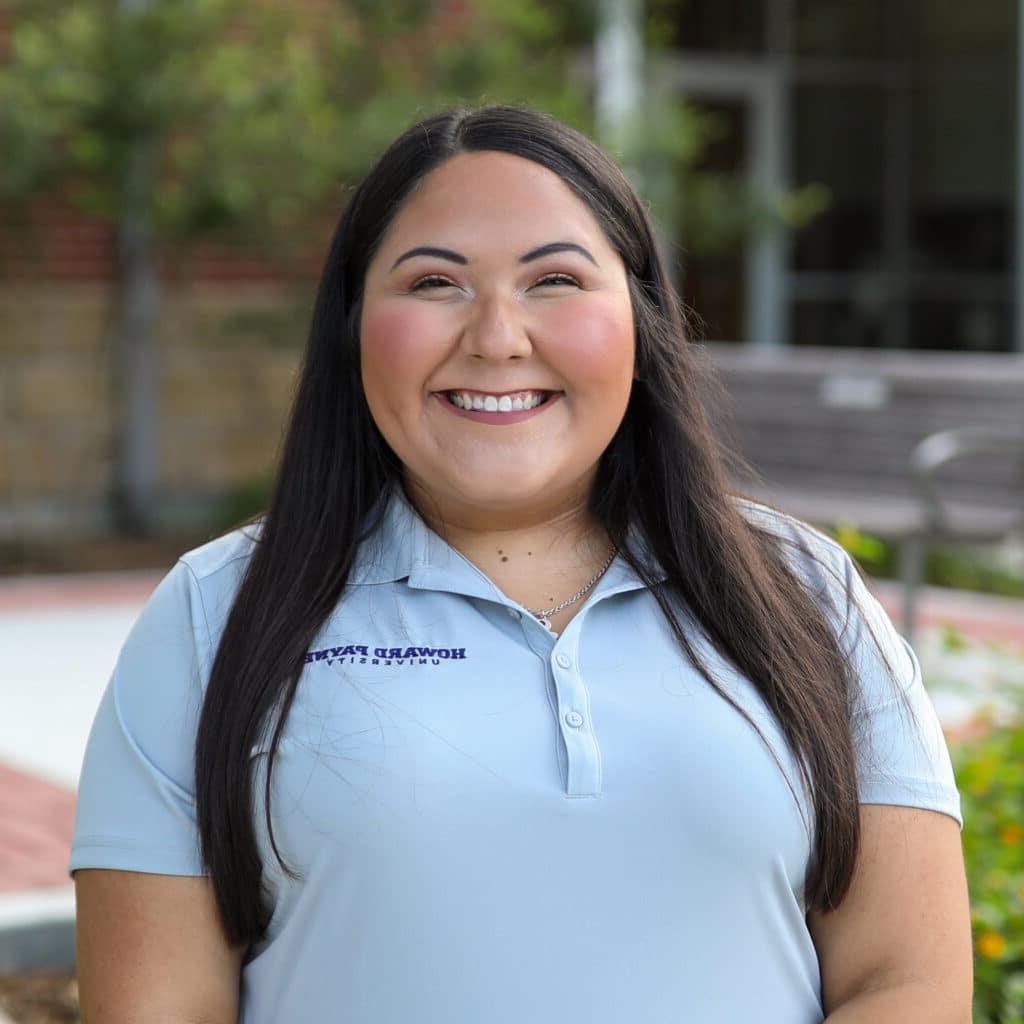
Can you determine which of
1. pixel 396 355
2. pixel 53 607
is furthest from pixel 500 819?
pixel 53 607

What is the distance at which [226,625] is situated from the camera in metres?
1.97

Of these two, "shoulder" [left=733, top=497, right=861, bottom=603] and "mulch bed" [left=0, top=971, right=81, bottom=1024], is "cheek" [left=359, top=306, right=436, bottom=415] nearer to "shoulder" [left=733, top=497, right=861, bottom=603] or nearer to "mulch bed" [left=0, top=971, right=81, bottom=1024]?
"shoulder" [left=733, top=497, right=861, bottom=603]

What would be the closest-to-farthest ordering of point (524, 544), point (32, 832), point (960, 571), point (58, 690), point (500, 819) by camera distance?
point (500, 819), point (524, 544), point (32, 832), point (58, 690), point (960, 571)

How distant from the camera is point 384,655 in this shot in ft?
6.31

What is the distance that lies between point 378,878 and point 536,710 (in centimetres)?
23

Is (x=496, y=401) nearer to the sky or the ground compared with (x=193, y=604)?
nearer to the sky

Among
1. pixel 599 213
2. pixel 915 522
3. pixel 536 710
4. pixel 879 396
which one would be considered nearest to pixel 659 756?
pixel 536 710

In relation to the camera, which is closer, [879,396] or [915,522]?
[915,522]

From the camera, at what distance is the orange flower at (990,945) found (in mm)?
3160

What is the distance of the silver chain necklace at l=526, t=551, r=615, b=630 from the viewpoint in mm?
2012

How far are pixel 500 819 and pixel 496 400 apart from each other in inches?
17.4

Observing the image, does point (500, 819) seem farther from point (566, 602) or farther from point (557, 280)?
point (557, 280)

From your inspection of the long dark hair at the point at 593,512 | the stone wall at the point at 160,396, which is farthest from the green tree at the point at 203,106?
the long dark hair at the point at 593,512

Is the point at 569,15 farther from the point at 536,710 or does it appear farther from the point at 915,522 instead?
the point at 536,710
